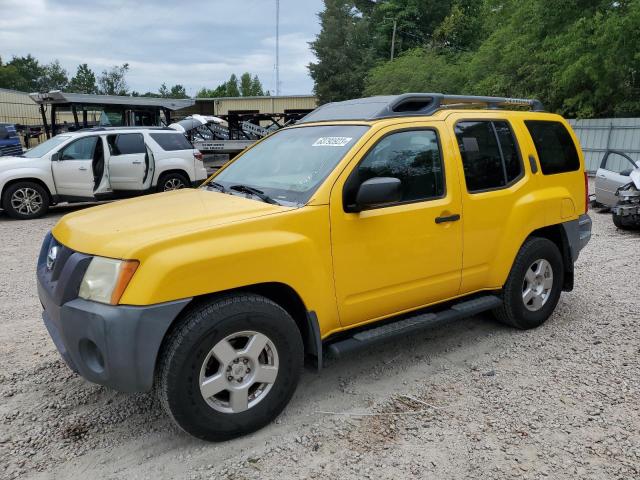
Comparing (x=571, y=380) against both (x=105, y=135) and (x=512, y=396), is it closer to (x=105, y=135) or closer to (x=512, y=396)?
(x=512, y=396)

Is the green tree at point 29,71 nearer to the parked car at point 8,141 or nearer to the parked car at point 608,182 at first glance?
the parked car at point 8,141

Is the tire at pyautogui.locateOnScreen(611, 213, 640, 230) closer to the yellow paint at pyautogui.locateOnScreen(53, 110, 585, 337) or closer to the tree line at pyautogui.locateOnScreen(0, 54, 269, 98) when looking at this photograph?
the yellow paint at pyautogui.locateOnScreen(53, 110, 585, 337)

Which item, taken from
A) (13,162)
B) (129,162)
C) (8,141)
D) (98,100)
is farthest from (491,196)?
(8,141)

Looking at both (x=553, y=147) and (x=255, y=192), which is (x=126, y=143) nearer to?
(x=255, y=192)

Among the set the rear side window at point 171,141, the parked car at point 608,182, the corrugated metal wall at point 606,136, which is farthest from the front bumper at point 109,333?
the corrugated metal wall at point 606,136

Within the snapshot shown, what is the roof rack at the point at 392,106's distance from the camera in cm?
374

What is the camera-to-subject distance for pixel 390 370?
3.84 meters

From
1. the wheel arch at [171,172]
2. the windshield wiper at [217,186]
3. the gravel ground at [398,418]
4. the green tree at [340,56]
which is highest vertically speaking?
the green tree at [340,56]

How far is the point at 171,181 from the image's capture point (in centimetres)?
1165

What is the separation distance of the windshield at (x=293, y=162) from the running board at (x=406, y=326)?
96cm

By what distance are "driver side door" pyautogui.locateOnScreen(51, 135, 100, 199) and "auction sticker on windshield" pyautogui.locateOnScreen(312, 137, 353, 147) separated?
315 inches

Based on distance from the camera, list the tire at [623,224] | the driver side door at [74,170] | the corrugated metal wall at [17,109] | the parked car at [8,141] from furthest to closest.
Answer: the corrugated metal wall at [17,109] → the parked car at [8,141] → the driver side door at [74,170] → the tire at [623,224]

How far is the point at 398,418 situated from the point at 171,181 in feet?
31.4

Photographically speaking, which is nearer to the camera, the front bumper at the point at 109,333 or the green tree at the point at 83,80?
the front bumper at the point at 109,333
